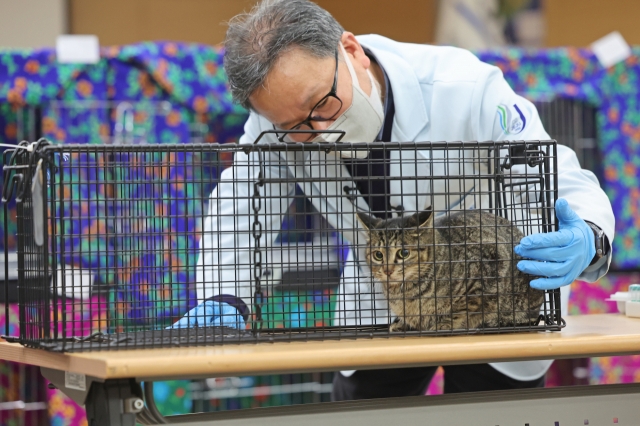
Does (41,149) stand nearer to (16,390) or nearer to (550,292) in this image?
(550,292)

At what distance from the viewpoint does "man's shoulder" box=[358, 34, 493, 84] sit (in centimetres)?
167

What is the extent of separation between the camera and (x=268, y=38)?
141 centimetres

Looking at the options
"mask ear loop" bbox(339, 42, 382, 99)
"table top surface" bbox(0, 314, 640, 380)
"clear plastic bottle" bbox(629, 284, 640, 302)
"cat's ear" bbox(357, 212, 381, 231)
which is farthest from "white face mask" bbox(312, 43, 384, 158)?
"clear plastic bottle" bbox(629, 284, 640, 302)

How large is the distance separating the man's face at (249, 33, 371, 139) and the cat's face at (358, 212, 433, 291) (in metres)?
0.27

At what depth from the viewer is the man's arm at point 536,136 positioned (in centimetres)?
136

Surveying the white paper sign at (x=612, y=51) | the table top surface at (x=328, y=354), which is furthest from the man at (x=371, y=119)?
the white paper sign at (x=612, y=51)

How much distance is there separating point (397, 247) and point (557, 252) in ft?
0.91

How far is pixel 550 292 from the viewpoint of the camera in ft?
4.13

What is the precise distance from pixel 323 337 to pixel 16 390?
1.91 meters

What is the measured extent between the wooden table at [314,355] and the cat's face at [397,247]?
0.59 feet

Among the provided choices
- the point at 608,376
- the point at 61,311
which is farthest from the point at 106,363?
the point at 608,376

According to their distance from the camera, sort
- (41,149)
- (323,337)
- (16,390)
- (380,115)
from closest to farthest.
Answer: (41,149)
(323,337)
(380,115)
(16,390)

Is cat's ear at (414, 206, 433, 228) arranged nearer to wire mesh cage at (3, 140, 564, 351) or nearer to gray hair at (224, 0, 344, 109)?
wire mesh cage at (3, 140, 564, 351)

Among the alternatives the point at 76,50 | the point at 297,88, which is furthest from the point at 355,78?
the point at 76,50
